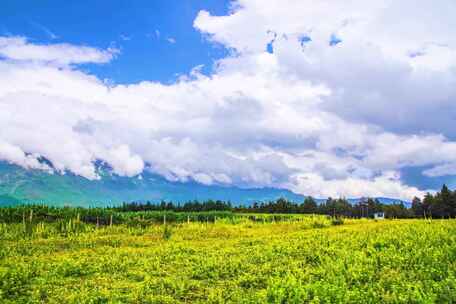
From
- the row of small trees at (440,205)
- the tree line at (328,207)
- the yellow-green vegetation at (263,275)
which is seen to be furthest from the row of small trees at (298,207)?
the yellow-green vegetation at (263,275)

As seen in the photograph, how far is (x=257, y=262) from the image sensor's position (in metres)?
22.2

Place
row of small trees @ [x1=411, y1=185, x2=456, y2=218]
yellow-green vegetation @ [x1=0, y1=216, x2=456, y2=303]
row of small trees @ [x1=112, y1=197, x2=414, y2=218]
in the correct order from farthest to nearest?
row of small trees @ [x1=112, y1=197, x2=414, y2=218], row of small trees @ [x1=411, y1=185, x2=456, y2=218], yellow-green vegetation @ [x1=0, y1=216, x2=456, y2=303]

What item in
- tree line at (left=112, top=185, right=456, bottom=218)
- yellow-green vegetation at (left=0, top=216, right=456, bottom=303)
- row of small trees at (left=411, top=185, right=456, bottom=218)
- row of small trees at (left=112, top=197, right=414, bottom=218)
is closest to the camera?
yellow-green vegetation at (left=0, top=216, right=456, bottom=303)

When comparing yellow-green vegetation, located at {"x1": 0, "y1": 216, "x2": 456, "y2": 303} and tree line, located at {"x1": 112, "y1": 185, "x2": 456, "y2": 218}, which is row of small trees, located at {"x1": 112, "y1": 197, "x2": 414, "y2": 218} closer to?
tree line, located at {"x1": 112, "y1": 185, "x2": 456, "y2": 218}

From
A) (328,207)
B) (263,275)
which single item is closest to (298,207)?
(328,207)

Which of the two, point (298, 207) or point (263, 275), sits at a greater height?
point (298, 207)

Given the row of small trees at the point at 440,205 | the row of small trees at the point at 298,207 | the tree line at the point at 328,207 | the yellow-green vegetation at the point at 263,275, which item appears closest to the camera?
the yellow-green vegetation at the point at 263,275

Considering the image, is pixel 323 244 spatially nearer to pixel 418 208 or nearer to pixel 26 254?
pixel 26 254

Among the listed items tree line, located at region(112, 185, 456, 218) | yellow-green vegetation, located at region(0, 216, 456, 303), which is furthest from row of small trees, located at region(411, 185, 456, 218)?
yellow-green vegetation, located at region(0, 216, 456, 303)

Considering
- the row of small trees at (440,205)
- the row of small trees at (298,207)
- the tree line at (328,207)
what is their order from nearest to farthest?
the row of small trees at (440,205), the tree line at (328,207), the row of small trees at (298,207)

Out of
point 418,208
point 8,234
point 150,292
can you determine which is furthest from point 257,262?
point 418,208

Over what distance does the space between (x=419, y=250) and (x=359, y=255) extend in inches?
109

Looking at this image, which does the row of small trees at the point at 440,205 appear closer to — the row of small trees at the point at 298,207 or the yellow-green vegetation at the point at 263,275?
the row of small trees at the point at 298,207

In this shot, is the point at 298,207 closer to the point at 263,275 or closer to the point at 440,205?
the point at 440,205
